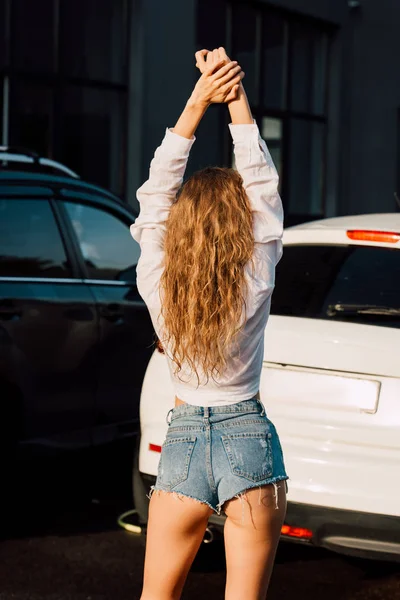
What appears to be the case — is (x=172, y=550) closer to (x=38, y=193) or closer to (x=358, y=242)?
(x=358, y=242)

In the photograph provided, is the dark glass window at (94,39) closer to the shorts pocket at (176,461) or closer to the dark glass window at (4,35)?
the dark glass window at (4,35)

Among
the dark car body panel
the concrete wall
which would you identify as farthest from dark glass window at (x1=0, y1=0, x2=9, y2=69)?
the dark car body panel

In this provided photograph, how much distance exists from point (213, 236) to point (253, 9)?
1452 centimetres

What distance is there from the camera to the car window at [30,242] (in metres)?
5.86

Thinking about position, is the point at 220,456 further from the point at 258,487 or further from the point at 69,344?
the point at 69,344

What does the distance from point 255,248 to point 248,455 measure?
0.53 m

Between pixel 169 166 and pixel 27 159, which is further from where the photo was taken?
pixel 27 159

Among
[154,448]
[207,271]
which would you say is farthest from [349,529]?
[207,271]

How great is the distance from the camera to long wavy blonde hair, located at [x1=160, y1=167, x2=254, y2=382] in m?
2.90

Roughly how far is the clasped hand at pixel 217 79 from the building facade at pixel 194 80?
1028 cm

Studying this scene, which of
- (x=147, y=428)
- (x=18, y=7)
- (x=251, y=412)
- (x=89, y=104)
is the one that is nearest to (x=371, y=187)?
(x=89, y=104)

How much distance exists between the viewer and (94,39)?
45.8 ft

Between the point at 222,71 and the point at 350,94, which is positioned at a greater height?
the point at 350,94

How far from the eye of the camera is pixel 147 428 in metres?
4.86
